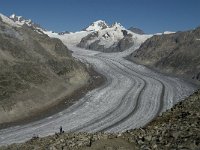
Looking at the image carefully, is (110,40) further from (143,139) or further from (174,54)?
(143,139)

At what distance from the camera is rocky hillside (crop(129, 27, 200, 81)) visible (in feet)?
310

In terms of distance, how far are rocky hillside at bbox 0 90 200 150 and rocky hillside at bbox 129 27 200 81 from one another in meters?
64.3

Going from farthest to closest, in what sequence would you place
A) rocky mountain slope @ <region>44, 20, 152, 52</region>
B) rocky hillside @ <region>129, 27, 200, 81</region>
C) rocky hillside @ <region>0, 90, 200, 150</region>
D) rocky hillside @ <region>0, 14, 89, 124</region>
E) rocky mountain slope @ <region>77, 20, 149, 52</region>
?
rocky mountain slope @ <region>44, 20, 152, 52</region>
rocky mountain slope @ <region>77, 20, 149, 52</region>
rocky hillside @ <region>129, 27, 200, 81</region>
rocky hillside @ <region>0, 14, 89, 124</region>
rocky hillside @ <region>0, 90, 200, 150</region>

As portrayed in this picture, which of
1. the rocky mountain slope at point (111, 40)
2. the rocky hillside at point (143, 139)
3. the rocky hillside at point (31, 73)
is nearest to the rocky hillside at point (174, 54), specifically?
the rocky mountain slope at point (111, 40)

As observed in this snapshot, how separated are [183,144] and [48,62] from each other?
57.5 metres

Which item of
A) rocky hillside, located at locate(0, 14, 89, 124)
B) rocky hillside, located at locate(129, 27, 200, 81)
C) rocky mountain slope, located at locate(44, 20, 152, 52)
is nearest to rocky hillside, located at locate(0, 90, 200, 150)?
rocky hillside, located at locate(0, 14, 89, 124)

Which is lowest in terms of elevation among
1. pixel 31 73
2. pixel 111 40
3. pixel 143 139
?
pixel 143 139

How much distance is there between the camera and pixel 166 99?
5975 cm

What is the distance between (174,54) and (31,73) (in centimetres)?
5397

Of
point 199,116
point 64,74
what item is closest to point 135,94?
point 64,74

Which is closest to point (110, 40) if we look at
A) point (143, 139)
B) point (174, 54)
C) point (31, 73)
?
point (174, 54)

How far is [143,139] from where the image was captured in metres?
18.8

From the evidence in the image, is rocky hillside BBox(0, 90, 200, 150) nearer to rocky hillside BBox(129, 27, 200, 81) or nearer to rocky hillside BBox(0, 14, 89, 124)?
rocky hillside BBox(0, 14, 89, 124)

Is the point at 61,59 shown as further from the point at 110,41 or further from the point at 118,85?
the point at 110,41
